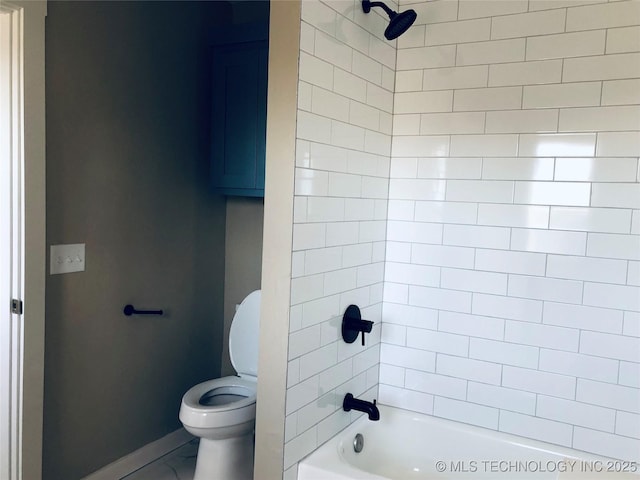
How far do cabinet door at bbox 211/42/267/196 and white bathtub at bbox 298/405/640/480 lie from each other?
1.33 meters

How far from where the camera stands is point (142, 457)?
290 cm

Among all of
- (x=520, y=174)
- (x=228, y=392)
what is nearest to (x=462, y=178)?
(x=520, y=174)

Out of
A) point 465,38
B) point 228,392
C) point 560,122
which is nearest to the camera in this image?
point 560,122

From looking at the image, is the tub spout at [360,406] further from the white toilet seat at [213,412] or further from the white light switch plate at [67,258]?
the white light switch plate at [67,258]

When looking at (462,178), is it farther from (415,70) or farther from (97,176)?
(97,176)

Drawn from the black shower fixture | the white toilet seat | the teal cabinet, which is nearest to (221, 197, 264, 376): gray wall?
the teal cabinet

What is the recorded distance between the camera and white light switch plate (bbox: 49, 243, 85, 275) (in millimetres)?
2363

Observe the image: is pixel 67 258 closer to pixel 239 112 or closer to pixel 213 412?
pixel 213 412

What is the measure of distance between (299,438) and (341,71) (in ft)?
4.39

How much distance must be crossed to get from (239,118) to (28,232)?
121 cm

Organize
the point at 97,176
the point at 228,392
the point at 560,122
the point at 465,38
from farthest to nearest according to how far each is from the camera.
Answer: the point at 228,392, the point at 97,176, the point at 465,38, the point at 560,122

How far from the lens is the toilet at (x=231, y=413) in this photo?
2369 mm

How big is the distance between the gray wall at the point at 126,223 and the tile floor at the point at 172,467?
130 millimetres

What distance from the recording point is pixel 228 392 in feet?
8.86
